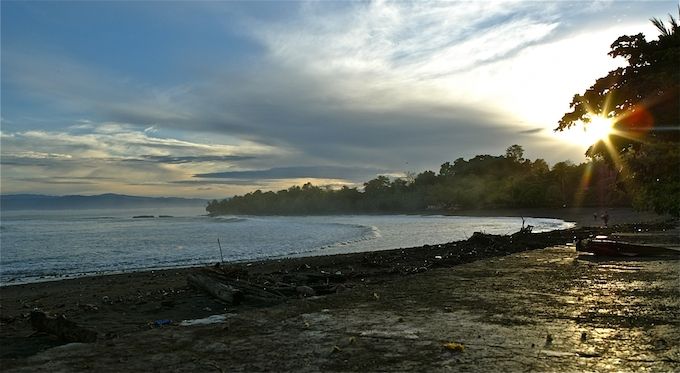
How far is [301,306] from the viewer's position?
449 inches

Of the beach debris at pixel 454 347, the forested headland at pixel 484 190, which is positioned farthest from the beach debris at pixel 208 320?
the forested headland at pixel 484 190

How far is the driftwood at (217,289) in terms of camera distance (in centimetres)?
1239

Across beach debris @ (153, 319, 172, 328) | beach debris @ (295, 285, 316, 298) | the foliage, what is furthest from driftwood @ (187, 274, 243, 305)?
the foliage

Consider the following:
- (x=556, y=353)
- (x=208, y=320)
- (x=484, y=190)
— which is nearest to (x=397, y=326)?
(x=556, y=353)

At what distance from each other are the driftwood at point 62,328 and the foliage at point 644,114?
10.1m

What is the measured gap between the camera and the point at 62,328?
919 cm

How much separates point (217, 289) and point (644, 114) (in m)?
11.9

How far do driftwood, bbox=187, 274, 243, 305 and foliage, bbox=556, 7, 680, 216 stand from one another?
29.6 feet

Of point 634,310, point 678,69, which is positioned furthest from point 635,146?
point 634,310

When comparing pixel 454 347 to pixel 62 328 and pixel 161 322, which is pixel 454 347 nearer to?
pixel 161 322

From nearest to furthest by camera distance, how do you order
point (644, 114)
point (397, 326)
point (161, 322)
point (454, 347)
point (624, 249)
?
point (454, 347) < point (397, 326) < point (161, 322) < point (644, 114) < point (624, 249)

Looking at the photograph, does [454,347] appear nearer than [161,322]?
Yes

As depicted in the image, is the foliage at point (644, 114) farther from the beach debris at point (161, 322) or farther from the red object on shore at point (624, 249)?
the beach debris at point (161, 322)

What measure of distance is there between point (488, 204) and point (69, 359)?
119 m
